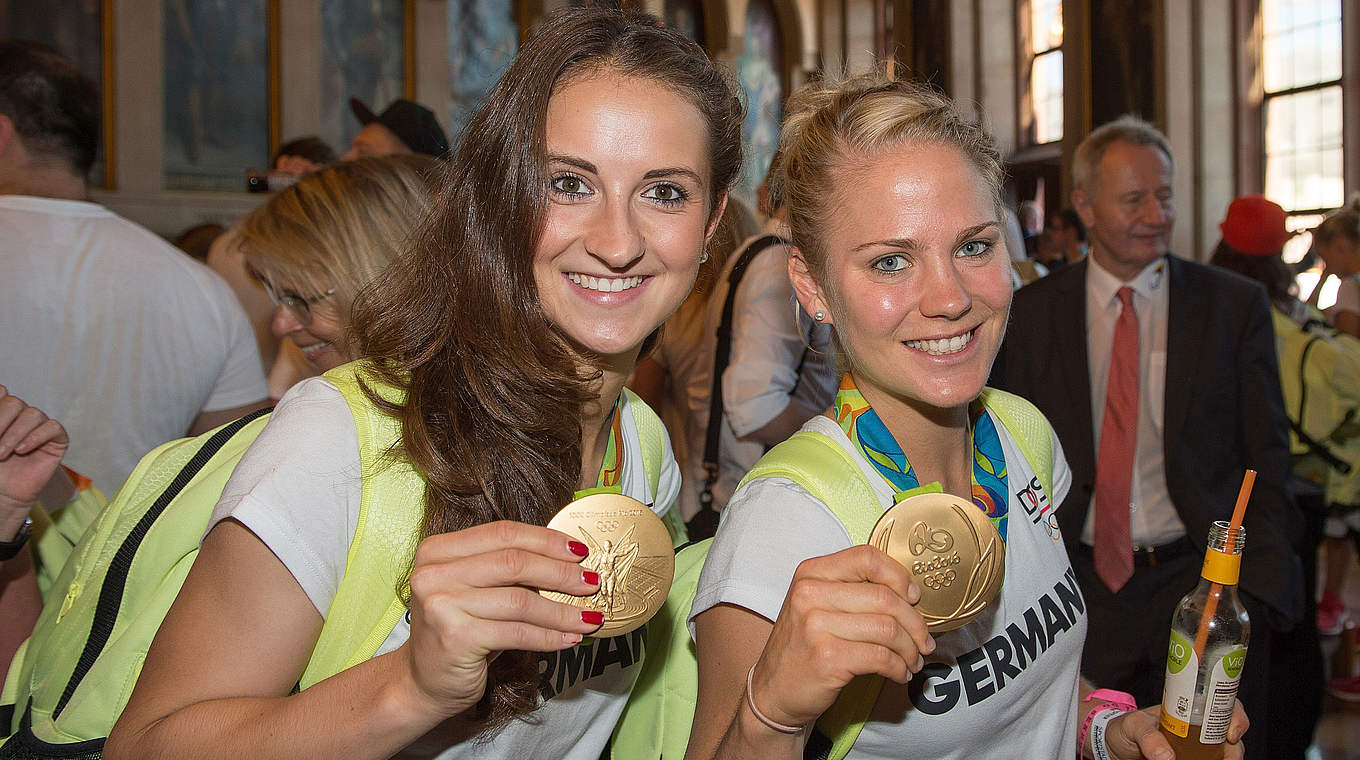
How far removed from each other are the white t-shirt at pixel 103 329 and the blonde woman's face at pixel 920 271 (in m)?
2.25

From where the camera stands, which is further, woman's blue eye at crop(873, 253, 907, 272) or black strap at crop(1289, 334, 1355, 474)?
black strap at crop(1289, 334, 1355, 474)

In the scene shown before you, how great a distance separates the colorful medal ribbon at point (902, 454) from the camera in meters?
1.52

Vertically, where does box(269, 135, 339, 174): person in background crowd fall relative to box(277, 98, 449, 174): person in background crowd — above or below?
above

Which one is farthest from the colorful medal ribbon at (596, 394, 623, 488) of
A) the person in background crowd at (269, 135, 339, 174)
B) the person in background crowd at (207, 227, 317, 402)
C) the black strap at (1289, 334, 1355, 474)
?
the person in background crowd at (269, 135, 339, 174)

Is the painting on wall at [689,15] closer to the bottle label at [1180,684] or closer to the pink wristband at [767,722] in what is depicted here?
the bottle label at [1180,684]

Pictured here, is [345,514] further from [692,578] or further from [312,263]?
[312,263]

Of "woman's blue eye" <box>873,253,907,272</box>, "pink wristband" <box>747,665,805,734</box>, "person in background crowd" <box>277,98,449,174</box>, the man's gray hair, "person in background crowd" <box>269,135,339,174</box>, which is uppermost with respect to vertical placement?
"person in background crowd" <box>269,135,339,174</box>

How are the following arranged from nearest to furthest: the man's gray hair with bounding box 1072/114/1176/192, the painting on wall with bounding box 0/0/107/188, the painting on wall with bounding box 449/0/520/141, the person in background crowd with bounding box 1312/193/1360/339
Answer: the man's gray hair with bounding box 1072/114/1176/192 → the person in background crowd with bounding box 1312/193/1360/339 → the painting on wall with bounding box 0/0/107/188 → the painting on wall with bounding box 449/0/520/141

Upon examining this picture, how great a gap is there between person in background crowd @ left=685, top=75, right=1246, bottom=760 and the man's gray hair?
225 centimetres

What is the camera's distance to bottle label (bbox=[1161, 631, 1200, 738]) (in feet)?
4.56

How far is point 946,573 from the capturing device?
1.23 meters

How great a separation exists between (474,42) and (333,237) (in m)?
12.7

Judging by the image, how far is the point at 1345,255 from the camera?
5277 mm

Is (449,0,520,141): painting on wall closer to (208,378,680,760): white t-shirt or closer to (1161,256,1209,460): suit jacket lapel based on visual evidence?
(1161,256,1209,460): suit jacket lapel
